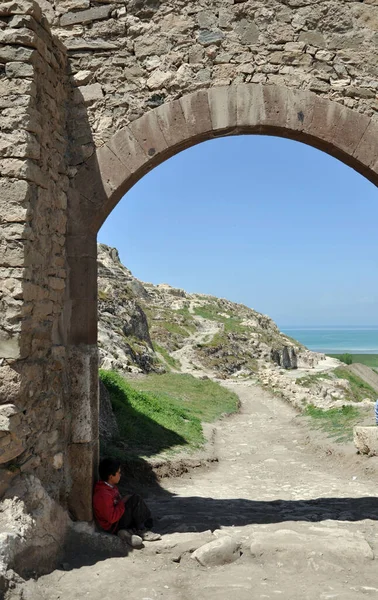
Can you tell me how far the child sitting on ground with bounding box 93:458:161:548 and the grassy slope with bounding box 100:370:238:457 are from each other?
2.98 metres

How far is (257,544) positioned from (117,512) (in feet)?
4.04

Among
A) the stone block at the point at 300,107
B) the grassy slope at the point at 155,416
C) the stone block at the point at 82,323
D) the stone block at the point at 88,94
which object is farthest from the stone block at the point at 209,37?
the grassy slope at the point at 155,416

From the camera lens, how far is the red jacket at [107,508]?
Answer: 4715 mm

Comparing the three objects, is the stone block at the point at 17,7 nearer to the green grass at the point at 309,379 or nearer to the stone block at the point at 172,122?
the stone block at the point at 172,122

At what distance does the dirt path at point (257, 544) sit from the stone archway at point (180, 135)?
177 cm

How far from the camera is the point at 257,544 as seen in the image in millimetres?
4469

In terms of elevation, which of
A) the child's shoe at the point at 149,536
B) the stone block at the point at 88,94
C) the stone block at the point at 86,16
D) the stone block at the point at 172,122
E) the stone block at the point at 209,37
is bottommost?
the child's shoe at the point at 149,536

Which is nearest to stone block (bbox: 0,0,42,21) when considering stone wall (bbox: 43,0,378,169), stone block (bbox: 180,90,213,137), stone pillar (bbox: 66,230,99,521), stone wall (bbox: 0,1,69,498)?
stone wall (bbox: 0,1,69,498)

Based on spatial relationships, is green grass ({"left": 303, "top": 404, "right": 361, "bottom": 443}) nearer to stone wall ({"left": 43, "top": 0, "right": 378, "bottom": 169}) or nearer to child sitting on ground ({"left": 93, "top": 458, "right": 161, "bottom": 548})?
child sitting on ground ({"left": 93, "top": 458, "right": 161, "bottom": 548})

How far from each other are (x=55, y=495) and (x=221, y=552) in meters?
1.43

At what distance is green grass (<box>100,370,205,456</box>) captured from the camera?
30.2 ft

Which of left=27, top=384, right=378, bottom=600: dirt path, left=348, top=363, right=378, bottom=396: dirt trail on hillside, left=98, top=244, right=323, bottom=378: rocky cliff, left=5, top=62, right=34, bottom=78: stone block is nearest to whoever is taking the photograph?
left=27, top=384, right=378, bottom=600: dirt path

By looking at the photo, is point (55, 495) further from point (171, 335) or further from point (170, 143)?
point (171, 335)

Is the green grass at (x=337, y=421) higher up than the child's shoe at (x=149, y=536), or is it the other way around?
the green grass at (x=337, y=421)
